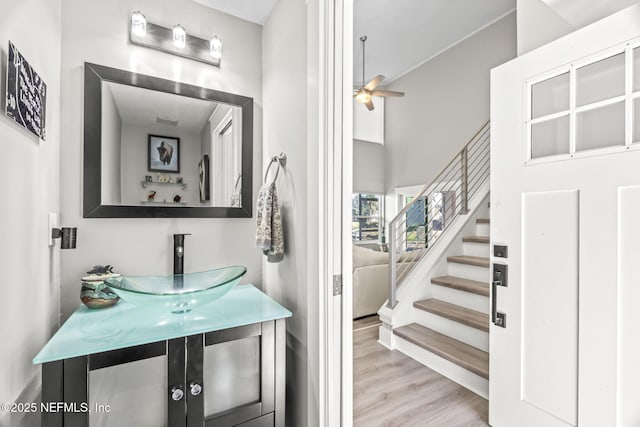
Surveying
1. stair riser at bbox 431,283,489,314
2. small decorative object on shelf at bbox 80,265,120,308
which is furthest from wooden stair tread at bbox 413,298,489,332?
small decorative object on shelf at bbox 80,265,120,308

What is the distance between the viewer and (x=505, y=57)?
391 cm

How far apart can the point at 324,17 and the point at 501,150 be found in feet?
3.89

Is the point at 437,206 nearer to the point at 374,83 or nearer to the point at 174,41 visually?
the point at 374,83

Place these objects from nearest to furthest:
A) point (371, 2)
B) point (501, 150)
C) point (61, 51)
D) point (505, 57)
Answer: point (61, 51) → point (501, 150) → point (371, 2) → point (505, 57)

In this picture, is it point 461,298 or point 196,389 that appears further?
point 461,298

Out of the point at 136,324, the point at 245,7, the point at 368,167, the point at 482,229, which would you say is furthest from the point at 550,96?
the point at 368,167

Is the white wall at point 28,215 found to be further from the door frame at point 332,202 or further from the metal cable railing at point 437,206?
the metal cable railing at point 437,206

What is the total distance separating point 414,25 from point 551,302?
150 inches

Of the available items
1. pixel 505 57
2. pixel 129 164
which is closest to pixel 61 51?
pixel 129 164

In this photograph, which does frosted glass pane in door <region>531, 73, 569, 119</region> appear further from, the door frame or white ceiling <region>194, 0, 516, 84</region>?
white ceiling <region>194, 0, 516, 84</region>

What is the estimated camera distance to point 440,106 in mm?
4910

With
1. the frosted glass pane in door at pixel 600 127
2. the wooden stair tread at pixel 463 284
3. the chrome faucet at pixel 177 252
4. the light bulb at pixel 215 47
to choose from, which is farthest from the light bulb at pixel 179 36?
the wooden stair tread at pixel 463 284

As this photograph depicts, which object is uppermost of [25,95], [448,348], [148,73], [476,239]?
[148,73]

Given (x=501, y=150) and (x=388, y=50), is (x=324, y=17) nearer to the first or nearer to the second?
(x=501, y=150)
